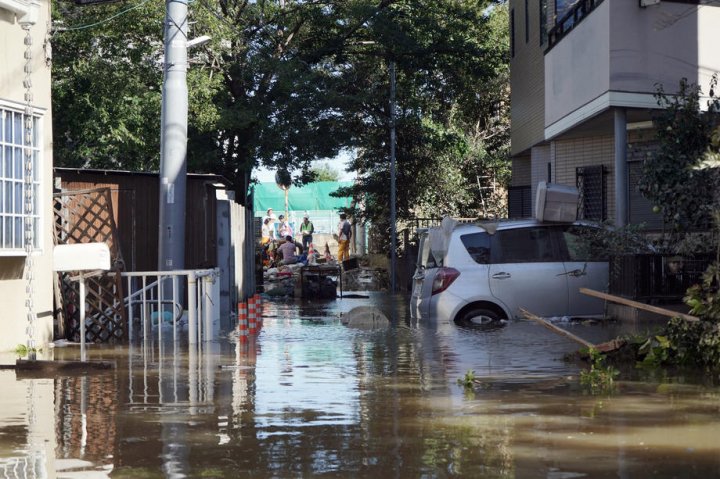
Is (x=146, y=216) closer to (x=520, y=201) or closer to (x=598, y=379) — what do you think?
(x=520, y=201)

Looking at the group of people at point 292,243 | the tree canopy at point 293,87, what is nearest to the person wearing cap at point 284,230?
the group of people at point 292,243

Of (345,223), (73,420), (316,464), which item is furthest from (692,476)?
(345,223)

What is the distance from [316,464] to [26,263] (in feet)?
27.0

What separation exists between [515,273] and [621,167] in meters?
2.66

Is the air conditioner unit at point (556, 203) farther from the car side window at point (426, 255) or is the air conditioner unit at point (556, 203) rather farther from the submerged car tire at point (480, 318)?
the car side window at point (426, 255)

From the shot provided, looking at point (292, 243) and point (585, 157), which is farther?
point (292, 243)

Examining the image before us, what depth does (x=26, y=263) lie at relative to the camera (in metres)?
14.1

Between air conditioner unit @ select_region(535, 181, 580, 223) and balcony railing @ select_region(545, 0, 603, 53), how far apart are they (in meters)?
3.39

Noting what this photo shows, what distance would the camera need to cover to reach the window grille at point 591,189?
2250cm

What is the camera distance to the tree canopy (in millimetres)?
26688

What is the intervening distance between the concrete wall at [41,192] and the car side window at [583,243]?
730cm

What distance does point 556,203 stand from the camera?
54.1ft

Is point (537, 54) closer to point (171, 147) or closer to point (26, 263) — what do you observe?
point (171, 147)

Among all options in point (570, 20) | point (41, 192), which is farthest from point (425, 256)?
point (41, 192)
